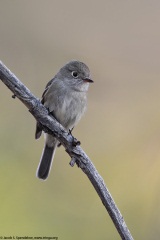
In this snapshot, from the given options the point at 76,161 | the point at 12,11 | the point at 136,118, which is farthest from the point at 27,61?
the point at 76,161

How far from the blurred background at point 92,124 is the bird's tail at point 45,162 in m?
0.24

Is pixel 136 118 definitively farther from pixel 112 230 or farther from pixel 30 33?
pixel 30 33

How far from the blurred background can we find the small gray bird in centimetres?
42

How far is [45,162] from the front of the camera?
15.3 feet

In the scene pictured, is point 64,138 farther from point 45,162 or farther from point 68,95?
point 45,162

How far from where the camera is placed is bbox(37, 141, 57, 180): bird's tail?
4539 mm

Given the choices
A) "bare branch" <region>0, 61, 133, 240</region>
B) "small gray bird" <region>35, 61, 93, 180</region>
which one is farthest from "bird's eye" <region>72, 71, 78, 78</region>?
"bare branch" <region>0, 61, 133, 240</region>

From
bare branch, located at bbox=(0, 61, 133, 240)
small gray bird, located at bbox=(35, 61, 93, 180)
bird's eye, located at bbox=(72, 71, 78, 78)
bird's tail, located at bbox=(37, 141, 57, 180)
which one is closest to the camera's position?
bare branch, located at bbox=(0, 61, 133, 240)

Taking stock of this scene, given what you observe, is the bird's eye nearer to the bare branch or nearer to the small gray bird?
the small gray bird

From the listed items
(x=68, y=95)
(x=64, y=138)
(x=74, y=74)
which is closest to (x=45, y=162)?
(x=68, y=95)

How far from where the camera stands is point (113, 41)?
5660 millimetres

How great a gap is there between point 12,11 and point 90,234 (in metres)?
2.54

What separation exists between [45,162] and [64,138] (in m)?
1.53

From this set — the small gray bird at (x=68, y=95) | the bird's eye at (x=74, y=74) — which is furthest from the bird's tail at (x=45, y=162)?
the bird's eye at (x=74, y=74)
